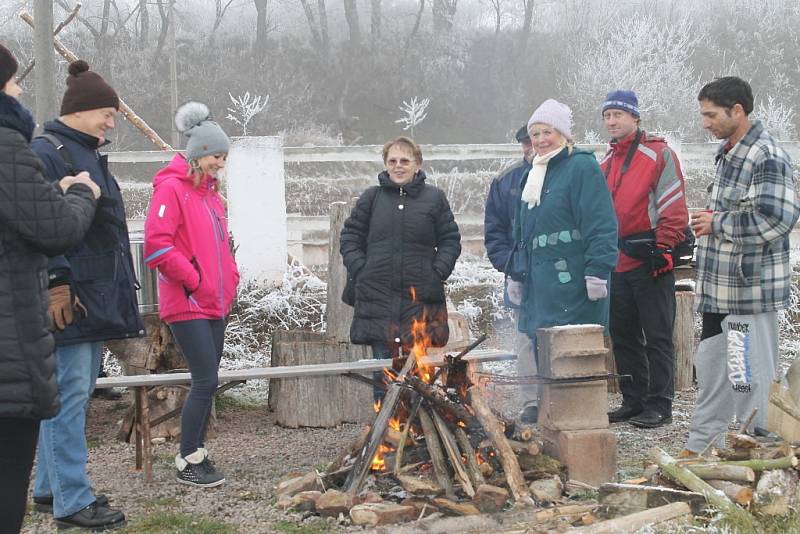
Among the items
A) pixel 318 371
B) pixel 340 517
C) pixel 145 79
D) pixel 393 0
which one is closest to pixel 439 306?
pixel 318 371

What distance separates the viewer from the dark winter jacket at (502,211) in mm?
5980

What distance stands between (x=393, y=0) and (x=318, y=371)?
22.4m

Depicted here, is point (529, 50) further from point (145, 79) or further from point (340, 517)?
point (340, 517)

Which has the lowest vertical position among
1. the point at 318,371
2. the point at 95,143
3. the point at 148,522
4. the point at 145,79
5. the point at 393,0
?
the point at 148,522

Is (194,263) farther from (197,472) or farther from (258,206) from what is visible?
(258,206)

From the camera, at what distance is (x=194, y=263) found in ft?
14.8

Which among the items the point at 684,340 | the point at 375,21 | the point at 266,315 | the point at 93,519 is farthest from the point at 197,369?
the point at 375,21

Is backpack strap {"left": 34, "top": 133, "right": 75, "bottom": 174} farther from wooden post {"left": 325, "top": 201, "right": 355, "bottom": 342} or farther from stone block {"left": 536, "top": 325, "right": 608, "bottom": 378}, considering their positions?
wooden post {"left": 325, "top": 201, "right": 355, "bottom": 342}

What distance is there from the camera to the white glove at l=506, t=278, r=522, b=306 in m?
5.50


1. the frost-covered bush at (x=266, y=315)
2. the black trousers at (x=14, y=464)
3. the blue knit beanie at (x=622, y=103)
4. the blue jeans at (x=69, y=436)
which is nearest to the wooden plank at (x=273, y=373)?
the blue jeans at (x=69, y=436)

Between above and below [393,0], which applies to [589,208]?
below

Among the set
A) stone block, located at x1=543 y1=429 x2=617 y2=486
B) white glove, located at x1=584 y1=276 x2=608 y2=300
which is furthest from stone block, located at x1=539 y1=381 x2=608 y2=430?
white glove, located at x1=584 y1=276 x2=608 y2=300

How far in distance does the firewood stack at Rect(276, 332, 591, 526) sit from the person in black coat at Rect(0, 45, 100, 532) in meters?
1.62

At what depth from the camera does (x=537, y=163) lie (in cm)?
518
